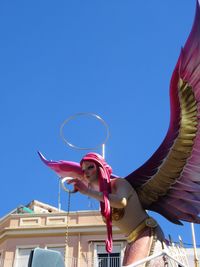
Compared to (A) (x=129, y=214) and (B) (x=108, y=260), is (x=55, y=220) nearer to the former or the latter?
(B) (x=108, y=260)

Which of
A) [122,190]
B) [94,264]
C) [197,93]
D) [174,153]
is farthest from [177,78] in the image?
[94,264]

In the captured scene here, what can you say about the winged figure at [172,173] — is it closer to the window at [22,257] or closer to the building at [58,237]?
the building at [58,237]

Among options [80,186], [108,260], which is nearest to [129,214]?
[80,186]

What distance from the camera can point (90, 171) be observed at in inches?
304

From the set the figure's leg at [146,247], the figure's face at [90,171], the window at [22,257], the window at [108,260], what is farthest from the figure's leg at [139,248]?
the window at [22,257]

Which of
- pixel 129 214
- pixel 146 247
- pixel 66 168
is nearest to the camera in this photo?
pixel 146 247

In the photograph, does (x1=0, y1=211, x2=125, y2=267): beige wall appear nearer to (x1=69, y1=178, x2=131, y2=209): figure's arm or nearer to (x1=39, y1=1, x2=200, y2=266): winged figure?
(x1=39, y1=1, x2=200, y2=266): winged figure

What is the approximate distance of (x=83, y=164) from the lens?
780 cm

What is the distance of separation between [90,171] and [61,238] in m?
16.7

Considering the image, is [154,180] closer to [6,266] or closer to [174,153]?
[174,153]

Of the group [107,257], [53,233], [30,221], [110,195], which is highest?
[30,221]

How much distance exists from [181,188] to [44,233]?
55.9 ft

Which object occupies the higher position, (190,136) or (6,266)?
(6,266)

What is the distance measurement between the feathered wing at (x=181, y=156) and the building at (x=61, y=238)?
15.5 metres
